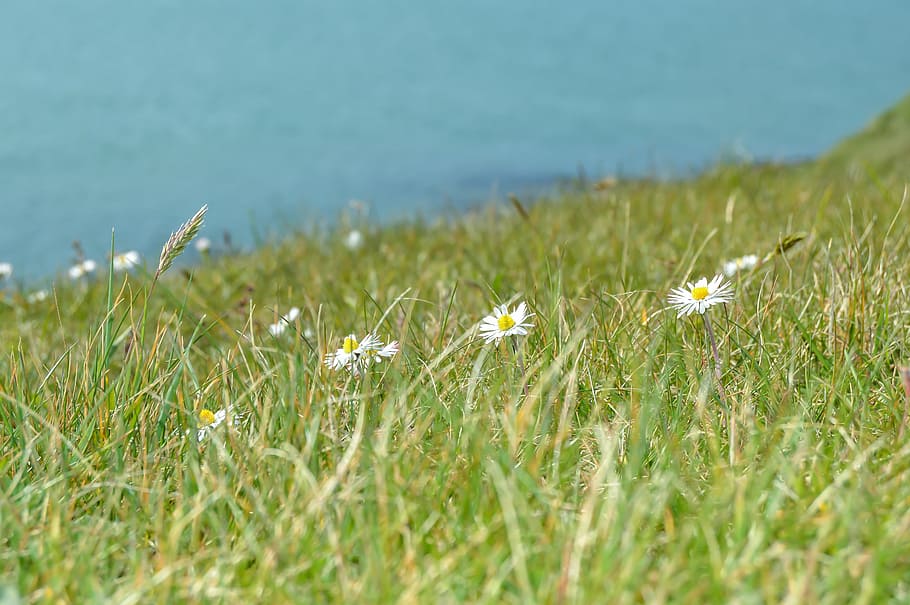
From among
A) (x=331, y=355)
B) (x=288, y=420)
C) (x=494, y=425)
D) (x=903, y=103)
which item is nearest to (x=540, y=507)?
(x=494, y=425)

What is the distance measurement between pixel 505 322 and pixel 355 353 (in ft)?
1.05

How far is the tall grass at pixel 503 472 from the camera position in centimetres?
135

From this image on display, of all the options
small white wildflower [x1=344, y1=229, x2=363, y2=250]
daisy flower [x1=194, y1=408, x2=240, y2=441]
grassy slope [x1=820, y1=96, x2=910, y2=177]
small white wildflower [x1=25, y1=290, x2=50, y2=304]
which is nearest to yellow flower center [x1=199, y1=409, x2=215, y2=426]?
daisy flower [x1=194, y1=408, x2=240, y2=441]

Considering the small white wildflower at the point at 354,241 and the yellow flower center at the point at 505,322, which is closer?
the yellow flower center at the point at 505,322

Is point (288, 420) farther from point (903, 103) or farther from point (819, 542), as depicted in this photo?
point (903, 103)

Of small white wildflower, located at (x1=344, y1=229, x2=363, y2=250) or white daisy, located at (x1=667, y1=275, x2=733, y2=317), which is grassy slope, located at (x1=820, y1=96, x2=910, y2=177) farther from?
white daisy, located at (x1=667, y1=275, x2=733, y2=317)

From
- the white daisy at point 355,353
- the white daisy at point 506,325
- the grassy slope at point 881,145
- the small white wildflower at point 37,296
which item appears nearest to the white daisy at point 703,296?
the white daisy at point 506,325

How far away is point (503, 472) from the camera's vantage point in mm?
1617

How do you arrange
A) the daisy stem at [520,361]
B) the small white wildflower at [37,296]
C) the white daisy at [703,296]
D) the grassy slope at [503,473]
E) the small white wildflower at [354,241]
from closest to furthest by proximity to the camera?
1. the grassy slope at [503,473]
2. the daisy stem at [520,361]
3. the white daisy at [703,296]
4. the small white wildflower at [37,296]
5. the small white wildflower at [354,241]

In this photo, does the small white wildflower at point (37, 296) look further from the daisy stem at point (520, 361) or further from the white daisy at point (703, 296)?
the white daisy at point (703, 296)

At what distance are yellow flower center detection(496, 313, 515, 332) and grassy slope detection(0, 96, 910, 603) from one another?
10 cm

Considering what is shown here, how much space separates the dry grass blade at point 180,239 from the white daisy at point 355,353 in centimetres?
38

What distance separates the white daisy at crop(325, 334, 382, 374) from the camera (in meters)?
2.02

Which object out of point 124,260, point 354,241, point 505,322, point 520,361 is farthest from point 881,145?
point 520,361
